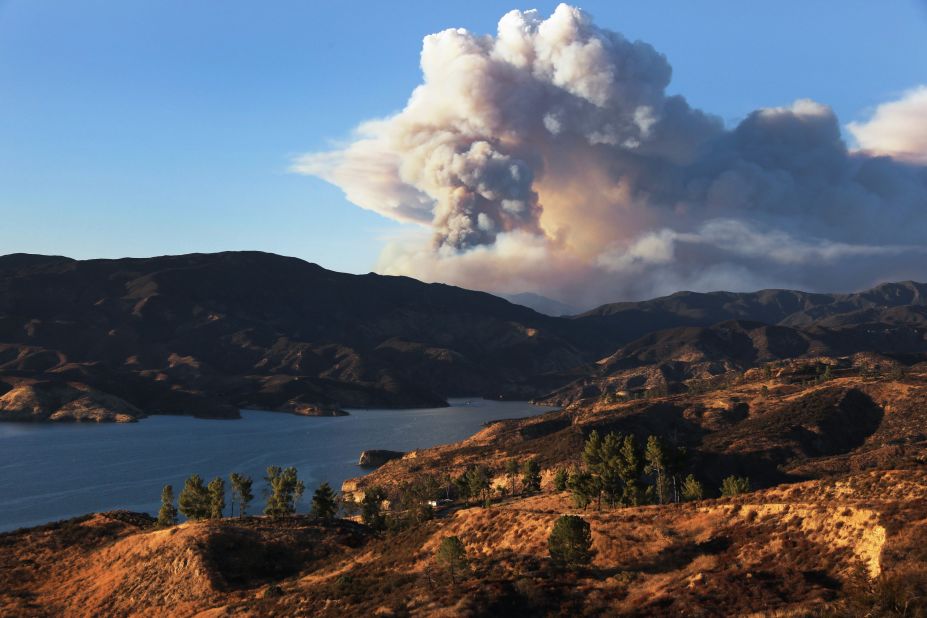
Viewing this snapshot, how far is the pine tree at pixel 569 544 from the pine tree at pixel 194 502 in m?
84.8

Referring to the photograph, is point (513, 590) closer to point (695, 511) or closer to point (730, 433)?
point (695, 511)

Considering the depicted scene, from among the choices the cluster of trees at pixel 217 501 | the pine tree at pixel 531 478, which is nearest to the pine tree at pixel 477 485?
the pine tree at pixel 531 478

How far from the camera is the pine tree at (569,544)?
189 feet

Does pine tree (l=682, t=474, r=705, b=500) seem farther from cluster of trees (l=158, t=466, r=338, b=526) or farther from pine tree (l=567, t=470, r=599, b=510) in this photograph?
cluster of trees (l=158, t=466, r=338, b=526)

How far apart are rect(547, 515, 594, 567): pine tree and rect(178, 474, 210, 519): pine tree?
278ft

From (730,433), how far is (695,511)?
140 metres

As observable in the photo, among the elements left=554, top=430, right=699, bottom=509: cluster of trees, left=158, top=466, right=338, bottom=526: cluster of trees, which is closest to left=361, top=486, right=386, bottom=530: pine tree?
left=158, top=466, right=338, bottom=526: cluster of trees

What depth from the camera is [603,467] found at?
10150 centimetres

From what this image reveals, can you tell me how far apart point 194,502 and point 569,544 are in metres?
90.1

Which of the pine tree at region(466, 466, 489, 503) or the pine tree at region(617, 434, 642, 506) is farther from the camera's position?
the pine tree at region(466, 466, 489, 503)

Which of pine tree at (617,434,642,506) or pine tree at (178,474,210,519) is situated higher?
pine tree at (617,434,642,506)

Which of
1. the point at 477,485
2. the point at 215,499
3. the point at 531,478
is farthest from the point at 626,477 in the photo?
the point at 215,499

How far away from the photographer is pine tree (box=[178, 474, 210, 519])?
124 metres

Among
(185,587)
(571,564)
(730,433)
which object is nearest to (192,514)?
(185,587)
